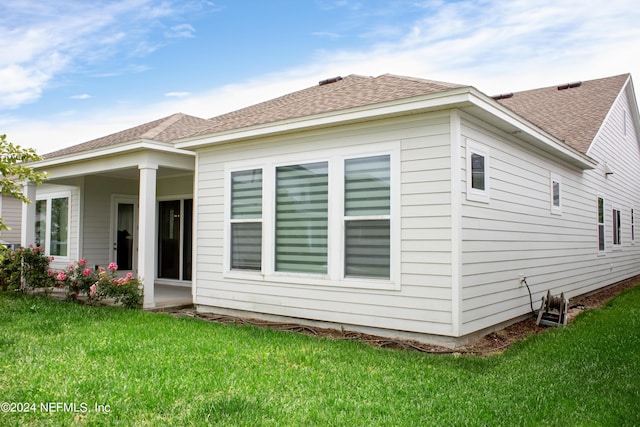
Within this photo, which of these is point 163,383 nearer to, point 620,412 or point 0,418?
point 0,418

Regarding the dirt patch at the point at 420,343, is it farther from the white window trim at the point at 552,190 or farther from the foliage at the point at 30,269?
the foliage at the point at 30,269

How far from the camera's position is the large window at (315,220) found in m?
6.05

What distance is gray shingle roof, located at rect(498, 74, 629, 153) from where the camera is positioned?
36.7 ft

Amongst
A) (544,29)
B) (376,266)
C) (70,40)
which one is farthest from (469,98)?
(70,40)

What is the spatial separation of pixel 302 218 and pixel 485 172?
2.55 metres

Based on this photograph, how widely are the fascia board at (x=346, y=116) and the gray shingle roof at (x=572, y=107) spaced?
19.5ft

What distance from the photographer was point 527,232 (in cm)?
759

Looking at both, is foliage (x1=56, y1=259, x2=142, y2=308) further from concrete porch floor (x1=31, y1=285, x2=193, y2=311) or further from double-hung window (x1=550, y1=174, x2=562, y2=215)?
double-hung window (x1=550, y1=174, x2=562, y2=215)

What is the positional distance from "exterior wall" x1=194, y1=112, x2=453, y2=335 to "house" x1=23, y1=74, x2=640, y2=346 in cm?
2

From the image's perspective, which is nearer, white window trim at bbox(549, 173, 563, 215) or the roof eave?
the roof eave

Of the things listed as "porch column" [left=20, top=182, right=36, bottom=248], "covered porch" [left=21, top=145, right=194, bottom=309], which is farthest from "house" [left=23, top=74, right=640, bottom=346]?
"porch column" [left=20, top=182, right=36, bottom=248]

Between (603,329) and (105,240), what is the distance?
11.3 meters

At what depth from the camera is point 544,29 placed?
11.3 m

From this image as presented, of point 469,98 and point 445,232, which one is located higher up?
point 469,98
